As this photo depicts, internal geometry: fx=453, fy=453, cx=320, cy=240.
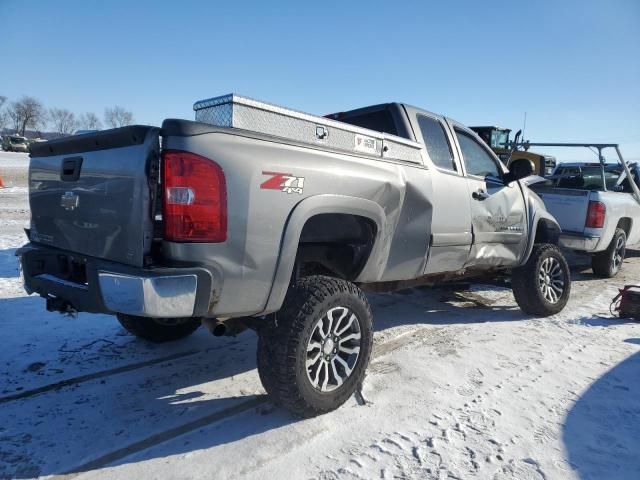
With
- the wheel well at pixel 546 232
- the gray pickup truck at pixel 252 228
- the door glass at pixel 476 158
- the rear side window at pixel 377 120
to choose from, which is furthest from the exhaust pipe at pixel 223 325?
the wheel well at pixel 546 232

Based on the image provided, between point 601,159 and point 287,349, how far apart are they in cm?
650

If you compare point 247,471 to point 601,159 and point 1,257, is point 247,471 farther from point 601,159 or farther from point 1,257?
point 601,159

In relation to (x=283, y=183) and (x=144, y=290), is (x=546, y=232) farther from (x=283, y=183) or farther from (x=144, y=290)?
(x=144, y=290)

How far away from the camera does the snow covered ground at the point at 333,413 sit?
233cm

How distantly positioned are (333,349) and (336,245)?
29.7 inches

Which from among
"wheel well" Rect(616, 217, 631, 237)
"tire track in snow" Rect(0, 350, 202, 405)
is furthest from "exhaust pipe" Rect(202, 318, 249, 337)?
"wheel well" Rect(616, 217, 631, 237)

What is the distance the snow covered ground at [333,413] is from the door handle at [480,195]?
1.32 metres

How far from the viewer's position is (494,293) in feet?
20.7

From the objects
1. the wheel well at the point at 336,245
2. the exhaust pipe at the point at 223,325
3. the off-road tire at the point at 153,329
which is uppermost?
the wheel well at the point at 336,245

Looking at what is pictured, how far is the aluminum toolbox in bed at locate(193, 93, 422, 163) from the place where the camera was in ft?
7.86

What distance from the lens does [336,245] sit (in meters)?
3.25

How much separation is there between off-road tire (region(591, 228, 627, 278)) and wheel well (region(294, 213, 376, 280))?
5.87 meters

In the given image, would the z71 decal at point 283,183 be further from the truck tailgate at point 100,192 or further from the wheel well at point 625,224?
the wheel well at point 625,224

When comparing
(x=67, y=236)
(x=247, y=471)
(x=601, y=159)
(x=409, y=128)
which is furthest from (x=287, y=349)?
(x=601, y=159)
